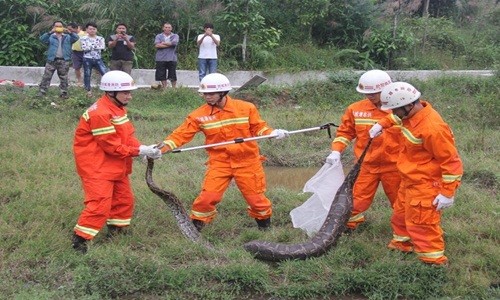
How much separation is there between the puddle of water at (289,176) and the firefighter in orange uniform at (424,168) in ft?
9.55

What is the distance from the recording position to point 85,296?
4543 mm

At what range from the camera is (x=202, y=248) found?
18.0ft

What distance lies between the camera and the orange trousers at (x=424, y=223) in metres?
4.90

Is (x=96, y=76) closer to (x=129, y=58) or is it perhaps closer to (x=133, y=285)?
(x=129, y=58)

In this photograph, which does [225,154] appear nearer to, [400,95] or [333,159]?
[333,159]

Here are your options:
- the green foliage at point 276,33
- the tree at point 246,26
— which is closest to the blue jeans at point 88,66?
the green foliage at point 276,33

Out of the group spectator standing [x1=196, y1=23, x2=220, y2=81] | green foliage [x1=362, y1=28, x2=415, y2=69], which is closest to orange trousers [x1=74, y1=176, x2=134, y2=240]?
spectator standing [x1=196, y1=23, x2=220, y2=81]

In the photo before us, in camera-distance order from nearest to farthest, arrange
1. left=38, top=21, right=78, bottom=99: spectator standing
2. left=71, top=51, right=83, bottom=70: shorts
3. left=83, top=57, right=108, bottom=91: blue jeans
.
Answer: left=38, top=21, right=78, bottom=99: spectator standing → left=83, top=57, right=108, bottom=91: blue jeans → left=71, top=51, right=83, bottom=70: shorts

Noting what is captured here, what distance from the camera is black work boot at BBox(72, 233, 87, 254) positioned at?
5.48 metres

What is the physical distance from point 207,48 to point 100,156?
801cm

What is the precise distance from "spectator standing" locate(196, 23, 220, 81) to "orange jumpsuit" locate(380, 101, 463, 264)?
8.57 metres

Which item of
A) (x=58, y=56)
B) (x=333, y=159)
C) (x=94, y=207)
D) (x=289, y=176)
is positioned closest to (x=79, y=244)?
(x=94, y=207)

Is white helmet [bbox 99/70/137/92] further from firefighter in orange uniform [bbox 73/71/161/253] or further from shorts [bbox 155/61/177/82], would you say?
shorts [bbox 155/61/177/82]

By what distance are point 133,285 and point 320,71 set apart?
11.6 metres
